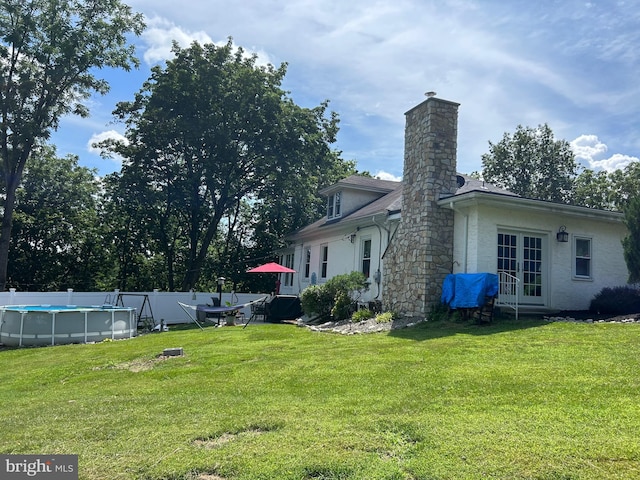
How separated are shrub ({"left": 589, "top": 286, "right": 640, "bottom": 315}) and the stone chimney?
145 inches

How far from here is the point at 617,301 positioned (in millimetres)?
11352

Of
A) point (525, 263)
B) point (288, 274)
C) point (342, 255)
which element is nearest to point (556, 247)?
point (525, 263)

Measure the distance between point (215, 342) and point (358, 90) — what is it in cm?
942

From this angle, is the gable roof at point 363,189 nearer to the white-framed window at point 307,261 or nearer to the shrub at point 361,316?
the white-framed window at point 307,261

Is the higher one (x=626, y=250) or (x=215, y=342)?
(x=626, y=250)

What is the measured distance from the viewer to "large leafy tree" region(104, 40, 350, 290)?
72.2 ft

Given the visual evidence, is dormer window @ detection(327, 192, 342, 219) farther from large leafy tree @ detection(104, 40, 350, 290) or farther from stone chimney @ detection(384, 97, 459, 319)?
stone chimney @ detection(384, 97, 459, 319)

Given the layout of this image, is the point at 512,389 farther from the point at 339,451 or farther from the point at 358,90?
the point at 358,90

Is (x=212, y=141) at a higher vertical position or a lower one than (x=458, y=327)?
higher

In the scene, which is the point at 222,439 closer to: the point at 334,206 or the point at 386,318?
the point at 386,318

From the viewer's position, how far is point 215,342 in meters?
10.4

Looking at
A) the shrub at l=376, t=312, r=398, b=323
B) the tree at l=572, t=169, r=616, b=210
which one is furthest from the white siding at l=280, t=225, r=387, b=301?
the tree at l=572, t=169, r=616, b=210

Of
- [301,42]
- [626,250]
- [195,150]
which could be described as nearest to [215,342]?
[301,42]

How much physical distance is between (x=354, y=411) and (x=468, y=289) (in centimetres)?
663
